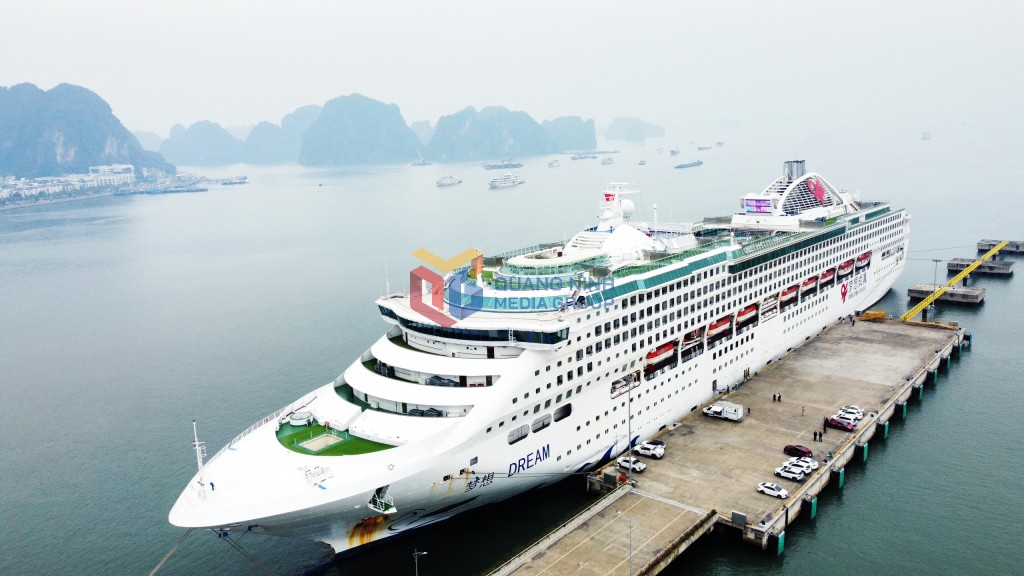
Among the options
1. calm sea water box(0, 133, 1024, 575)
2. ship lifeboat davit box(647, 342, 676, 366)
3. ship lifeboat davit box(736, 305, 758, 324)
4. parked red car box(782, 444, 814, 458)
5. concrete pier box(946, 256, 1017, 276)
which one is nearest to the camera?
calm sea water box(0, 133, 1024, 575)

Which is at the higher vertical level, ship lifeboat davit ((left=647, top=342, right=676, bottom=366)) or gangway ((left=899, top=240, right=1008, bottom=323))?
ship lifeboat davit ((left=647, top=342, right=676, bottom=366))

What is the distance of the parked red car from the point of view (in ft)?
105

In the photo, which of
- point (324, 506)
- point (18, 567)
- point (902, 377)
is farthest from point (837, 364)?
point (18, 567)

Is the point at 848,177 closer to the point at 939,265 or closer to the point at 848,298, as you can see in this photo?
the point at 939,265

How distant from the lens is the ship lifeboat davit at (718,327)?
3800 centimetres

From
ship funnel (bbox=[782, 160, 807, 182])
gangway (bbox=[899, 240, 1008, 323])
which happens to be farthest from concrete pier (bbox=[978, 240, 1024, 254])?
ship funnel (bbox=[782, 160, 807, 182])

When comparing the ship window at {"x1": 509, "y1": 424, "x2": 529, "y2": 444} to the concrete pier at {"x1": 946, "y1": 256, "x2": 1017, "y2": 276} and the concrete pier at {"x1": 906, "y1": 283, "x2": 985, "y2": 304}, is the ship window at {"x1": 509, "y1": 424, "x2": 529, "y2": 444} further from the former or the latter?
the concrete pier at {"x1": 946, "y1": 256, "x2": 1017, "y2": 276}

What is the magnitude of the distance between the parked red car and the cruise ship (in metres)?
5.84

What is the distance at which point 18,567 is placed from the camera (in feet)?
95.8

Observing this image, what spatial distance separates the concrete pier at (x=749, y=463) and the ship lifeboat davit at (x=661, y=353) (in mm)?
→ 3752

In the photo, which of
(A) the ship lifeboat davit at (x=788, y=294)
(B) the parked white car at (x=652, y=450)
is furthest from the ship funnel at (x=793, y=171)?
(B) the parked white car at (x=652, y=450)

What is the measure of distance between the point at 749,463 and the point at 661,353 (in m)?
6.42

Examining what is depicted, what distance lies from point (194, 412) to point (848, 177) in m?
159

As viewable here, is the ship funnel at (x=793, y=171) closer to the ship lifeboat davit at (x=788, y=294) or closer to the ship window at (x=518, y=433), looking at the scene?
the ship lifeboat davit at (x=788, y=294)
